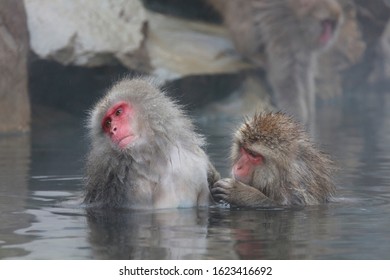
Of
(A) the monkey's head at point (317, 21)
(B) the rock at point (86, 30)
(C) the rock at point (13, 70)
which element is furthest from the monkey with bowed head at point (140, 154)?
(A) the monkey's head at point (317, 21)

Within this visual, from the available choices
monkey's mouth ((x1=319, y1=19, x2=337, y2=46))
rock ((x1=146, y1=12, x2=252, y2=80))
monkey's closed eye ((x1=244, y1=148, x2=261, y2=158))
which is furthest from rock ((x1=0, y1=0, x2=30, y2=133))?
monkey's closed eye ((x1=244, y1=148, x2=261, y2=158))

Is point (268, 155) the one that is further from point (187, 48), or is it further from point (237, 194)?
point (187, 48)

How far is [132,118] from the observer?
5.64 metres

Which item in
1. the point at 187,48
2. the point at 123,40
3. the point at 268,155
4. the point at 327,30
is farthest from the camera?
the point at 187,48

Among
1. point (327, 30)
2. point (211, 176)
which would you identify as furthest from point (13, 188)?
point (327, 30)

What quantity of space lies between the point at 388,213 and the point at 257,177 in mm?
682

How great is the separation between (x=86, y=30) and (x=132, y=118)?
587cm

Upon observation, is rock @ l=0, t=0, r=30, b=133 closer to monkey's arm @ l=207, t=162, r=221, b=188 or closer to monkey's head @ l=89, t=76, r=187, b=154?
monkey's arm @ l=207, t=162, r=221, b=188

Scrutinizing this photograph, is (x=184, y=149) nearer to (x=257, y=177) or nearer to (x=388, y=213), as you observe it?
(x=257, y=177)

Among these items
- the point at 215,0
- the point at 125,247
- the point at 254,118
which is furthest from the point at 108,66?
the point at 125,247

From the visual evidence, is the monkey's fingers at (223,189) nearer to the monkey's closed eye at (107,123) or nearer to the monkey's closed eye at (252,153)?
the monkey's closed eye at (252,153)

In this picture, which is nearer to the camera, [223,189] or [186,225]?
[186,225]

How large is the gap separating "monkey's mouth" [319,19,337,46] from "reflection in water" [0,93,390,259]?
4186mm
